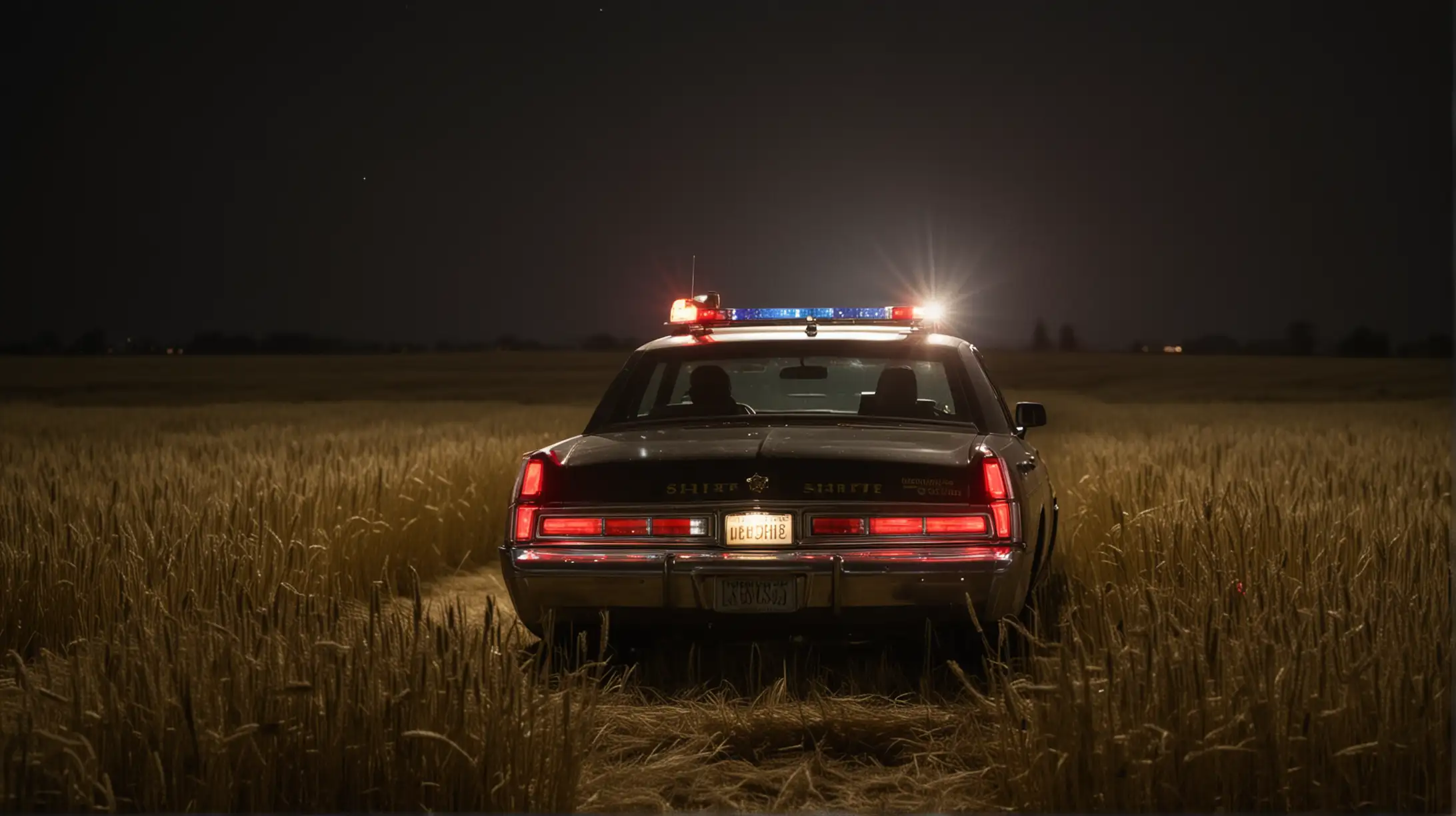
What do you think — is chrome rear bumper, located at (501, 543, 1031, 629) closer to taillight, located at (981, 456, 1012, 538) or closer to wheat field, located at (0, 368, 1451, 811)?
taillight, located at (981, 456, 1012, 538)

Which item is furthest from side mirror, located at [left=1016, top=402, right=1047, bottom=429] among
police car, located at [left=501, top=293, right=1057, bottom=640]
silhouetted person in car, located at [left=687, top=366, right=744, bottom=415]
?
police car, located at [left=501, top=293, right=1057, bottom=640]

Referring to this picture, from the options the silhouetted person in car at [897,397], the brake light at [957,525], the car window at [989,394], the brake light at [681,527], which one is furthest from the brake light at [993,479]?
the silhouetted person in car at [897,397]

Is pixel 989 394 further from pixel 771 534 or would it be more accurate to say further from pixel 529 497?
pixel 529 497

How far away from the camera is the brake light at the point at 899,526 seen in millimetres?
6496

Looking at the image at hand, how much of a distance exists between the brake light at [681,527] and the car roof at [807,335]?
1616mm

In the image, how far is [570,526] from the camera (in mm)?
6676

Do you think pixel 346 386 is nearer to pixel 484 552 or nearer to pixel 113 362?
pixel 113 362

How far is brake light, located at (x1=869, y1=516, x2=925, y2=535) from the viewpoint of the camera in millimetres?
6496

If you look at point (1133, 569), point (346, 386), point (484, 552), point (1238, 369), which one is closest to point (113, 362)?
point (346, 386)

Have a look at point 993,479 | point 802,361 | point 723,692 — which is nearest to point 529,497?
point 723,692

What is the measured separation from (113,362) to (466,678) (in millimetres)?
82749

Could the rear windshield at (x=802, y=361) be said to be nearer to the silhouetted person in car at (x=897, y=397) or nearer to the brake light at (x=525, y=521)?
the silhouetted person in car at (x=897, y=397)

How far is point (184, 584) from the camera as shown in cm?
822

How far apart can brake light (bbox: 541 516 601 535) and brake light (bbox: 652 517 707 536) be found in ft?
0.82
